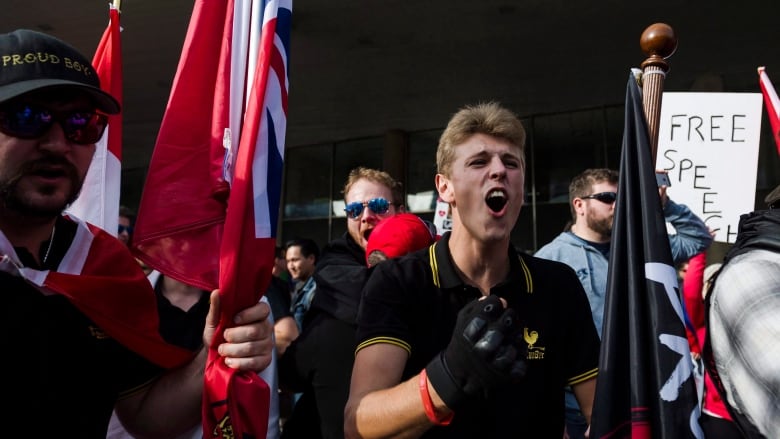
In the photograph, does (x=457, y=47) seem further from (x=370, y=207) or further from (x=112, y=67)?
(x=112, y=67)

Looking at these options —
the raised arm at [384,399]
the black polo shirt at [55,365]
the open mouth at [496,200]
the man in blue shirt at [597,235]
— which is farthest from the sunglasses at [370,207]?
the black polo shirt at [55,365]

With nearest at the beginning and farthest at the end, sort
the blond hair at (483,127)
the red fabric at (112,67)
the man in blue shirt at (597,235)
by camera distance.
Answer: the blond hair at (483,127) < the red fabric at (112,67) < the man in blue shirt at (597,235)

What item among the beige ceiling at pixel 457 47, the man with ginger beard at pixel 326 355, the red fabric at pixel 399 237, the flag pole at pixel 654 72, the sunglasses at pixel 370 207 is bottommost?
the man with ginger beard at pixel 326 355

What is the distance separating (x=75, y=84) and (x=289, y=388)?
1826 mm

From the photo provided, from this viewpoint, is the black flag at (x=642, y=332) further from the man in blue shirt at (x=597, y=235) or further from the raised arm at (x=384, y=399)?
the man in blue shirt at (x=597, y=235)

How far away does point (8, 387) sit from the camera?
1525 mm

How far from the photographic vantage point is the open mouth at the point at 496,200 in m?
2.16

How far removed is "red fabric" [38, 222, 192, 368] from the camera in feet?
5.62

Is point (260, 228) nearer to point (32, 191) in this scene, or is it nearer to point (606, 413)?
point (32, 191)

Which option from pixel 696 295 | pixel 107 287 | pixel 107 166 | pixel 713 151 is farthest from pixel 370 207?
pixel 696 295

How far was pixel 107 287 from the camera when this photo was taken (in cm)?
178

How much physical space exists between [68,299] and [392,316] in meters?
0.92

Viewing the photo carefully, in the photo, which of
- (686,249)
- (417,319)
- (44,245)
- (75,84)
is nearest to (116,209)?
(44,245)

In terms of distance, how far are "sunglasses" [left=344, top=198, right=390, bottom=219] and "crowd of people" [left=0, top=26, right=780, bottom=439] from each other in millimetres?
1132
